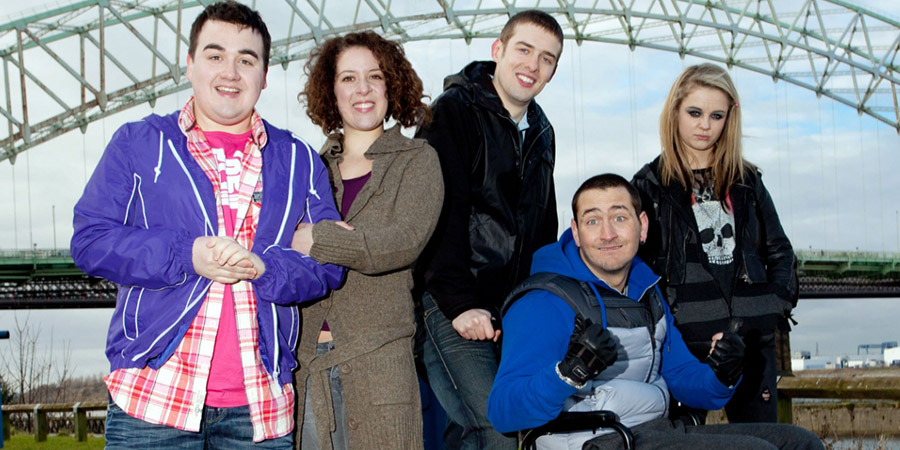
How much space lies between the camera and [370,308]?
3.26 m

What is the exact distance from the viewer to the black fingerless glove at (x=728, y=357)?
134 inches

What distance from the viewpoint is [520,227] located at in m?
3.83

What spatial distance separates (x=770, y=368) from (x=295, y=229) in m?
2.34

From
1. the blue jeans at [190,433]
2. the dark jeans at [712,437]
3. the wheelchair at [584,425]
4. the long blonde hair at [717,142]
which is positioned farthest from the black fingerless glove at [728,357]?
the blue jeans at [190,433]

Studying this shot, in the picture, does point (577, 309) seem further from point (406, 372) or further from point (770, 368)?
point (770, 368)

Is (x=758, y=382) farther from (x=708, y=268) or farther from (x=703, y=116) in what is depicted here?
(x=703, y=116)

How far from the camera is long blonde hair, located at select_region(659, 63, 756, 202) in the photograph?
14.2 feet

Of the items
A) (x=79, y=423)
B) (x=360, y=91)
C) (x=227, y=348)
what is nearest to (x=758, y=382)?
(x=360, y=91)

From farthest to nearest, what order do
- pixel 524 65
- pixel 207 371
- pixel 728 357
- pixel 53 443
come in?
1. pixel 53 443
2. pixel 524 65
3. pixel 728 357
4. pixel 207 371

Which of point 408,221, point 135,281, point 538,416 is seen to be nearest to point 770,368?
point 538,416

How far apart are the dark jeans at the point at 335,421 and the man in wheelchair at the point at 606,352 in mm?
511

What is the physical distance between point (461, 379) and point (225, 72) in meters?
1.40

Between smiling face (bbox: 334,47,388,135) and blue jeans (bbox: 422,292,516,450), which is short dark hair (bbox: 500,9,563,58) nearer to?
smiling face (bbox: 334,47,388,135)

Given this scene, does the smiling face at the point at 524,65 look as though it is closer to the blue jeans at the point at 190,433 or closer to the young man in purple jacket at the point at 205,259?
the young man in purple jacket at the point at 205,259
